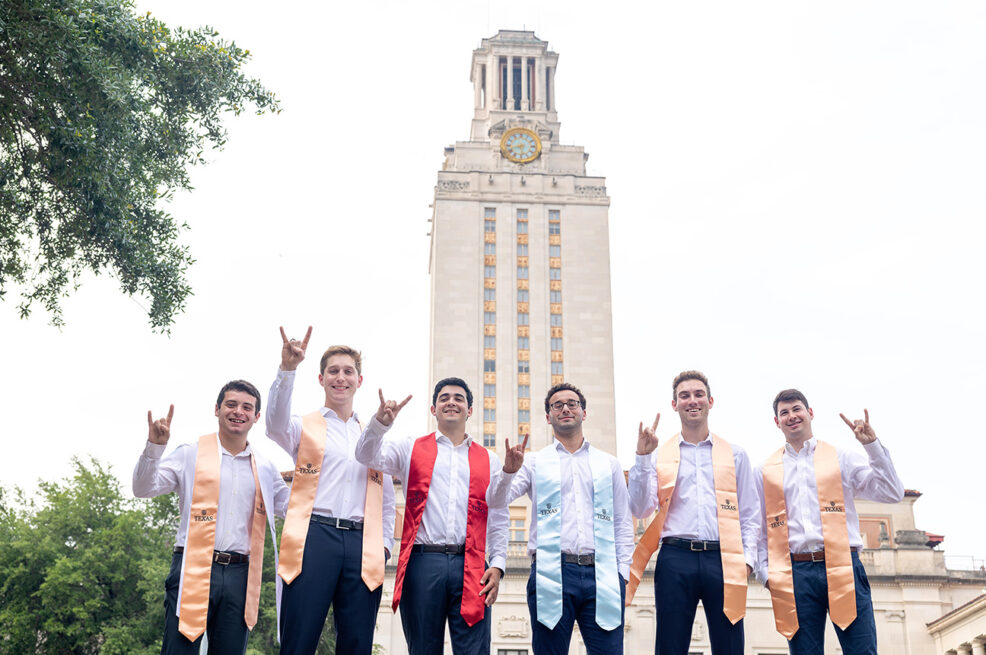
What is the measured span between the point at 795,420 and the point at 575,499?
1962mm

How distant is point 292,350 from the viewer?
23.2 feet

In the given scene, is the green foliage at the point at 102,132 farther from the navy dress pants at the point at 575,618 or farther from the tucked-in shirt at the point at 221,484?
the navy dress pants at the point at 575,618

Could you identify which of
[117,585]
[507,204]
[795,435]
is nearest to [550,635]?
[795,435]

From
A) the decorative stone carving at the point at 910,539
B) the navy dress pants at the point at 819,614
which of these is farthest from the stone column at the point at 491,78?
the navy dress pants at the point at 819,614

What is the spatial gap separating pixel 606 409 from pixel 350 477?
193 ft

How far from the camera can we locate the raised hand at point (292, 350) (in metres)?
7.09

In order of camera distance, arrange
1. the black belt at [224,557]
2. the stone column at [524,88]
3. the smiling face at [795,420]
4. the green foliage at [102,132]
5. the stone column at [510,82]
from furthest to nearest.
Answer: the stone column at [524,88] → the stone column at [510,82] → the green foliage at [102,132] → the smiling face at [795,420] → the black belt at [224,557]

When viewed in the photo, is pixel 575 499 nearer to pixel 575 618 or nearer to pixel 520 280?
pixel 575 618

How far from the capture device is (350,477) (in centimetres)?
735

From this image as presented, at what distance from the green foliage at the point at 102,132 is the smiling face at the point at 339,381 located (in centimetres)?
506

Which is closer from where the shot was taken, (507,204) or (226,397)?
(226,397)

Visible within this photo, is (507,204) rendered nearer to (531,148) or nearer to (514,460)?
(531,148)

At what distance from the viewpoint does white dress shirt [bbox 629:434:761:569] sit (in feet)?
24.6

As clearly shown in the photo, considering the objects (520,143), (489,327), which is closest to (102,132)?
(489,327)
